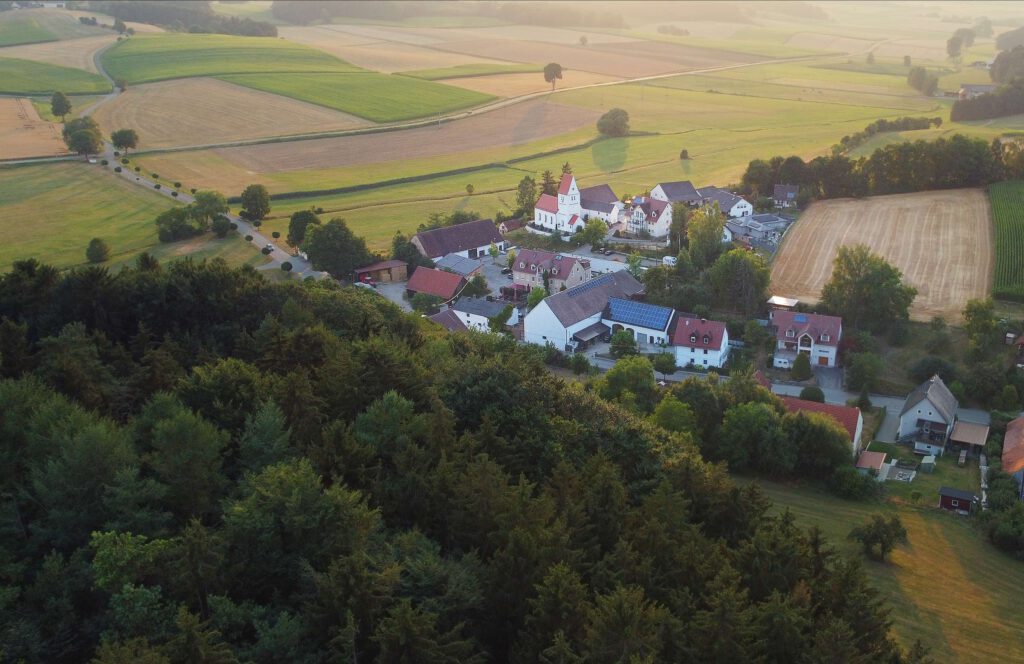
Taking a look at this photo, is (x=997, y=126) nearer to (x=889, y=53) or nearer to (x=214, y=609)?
(x=889, y=53)

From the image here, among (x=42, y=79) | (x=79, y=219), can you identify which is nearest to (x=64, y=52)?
(x=42, y=79)

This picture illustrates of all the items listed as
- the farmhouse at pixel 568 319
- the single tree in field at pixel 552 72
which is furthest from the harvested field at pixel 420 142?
the farmhouse at pixel 568 319

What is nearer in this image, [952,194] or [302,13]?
[952,194]

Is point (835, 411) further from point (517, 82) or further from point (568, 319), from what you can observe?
point (517, 82)

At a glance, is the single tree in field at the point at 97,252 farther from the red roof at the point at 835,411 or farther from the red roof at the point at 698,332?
the red roof at the point at 835,411

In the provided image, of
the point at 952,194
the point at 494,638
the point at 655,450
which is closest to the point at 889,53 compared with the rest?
the point at 952,194

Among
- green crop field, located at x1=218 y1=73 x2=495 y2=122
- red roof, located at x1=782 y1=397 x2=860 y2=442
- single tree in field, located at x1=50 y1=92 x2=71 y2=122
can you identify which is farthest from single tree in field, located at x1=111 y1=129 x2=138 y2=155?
red roof, located at x1=782 y1=397 x2=860 y2=442

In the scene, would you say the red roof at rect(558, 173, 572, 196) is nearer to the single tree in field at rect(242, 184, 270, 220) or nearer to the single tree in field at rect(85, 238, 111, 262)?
the single tree in field at rect(242, 184, 270, 220)
